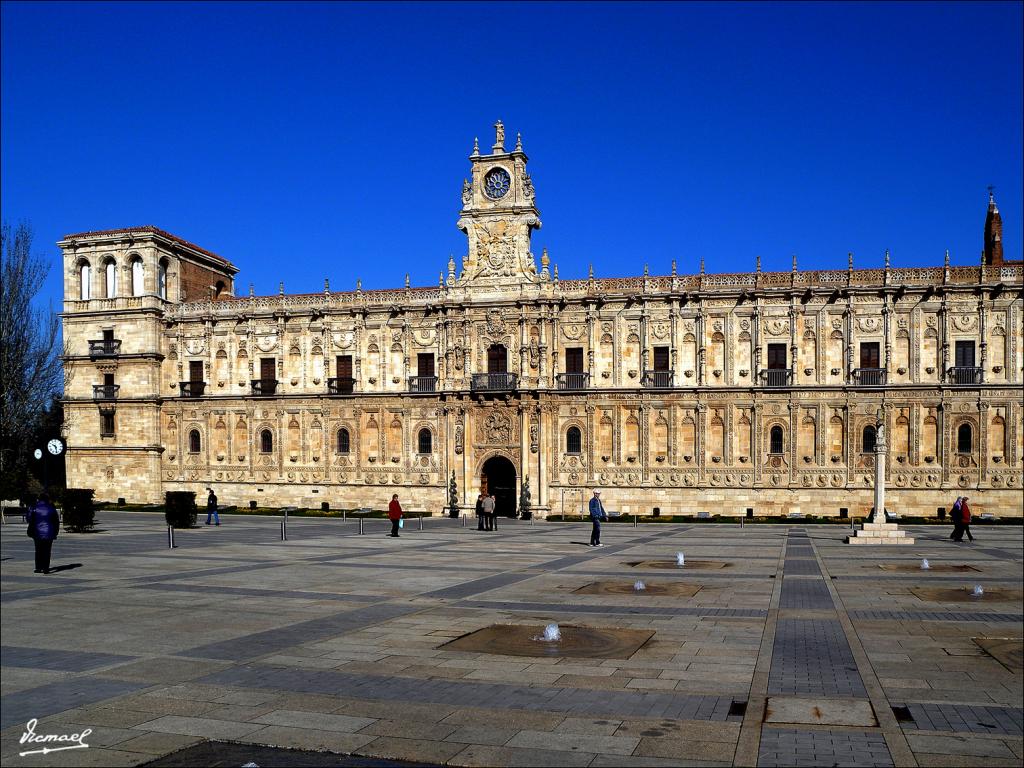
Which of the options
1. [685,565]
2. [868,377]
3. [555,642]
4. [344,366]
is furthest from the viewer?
[344,366]

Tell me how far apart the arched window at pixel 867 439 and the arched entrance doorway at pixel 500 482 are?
19.9 metres

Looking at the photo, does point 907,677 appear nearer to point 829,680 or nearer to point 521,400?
point 829,680

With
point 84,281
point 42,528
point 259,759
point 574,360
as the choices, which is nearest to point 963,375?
point 574,360

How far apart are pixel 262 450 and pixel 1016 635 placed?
165ft

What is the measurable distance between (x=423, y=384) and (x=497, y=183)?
13.2 meters

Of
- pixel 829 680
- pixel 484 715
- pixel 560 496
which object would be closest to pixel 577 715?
pixel 484 715

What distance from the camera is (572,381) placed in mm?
52750

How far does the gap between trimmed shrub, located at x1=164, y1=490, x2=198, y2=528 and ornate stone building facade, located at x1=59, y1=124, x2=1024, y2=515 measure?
17.3 metres

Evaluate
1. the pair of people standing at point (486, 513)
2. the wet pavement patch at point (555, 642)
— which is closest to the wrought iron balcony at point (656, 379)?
the pair of people standing at point (486, 513)

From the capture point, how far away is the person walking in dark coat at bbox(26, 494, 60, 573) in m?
17.9

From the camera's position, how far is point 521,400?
53.0 metres

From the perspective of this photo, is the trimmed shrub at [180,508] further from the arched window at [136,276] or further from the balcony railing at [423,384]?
the arched window at [136,276]

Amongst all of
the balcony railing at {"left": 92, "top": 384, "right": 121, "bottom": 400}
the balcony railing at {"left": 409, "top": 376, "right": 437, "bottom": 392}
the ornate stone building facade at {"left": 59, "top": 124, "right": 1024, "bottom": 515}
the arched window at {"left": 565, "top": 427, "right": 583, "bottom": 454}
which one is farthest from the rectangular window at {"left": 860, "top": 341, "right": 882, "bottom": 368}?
the balcony railing at {"left": 92, "top": 384, "right": 121, "bottom": 400}

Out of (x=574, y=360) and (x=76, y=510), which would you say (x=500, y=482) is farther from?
(x=76, y=510)
